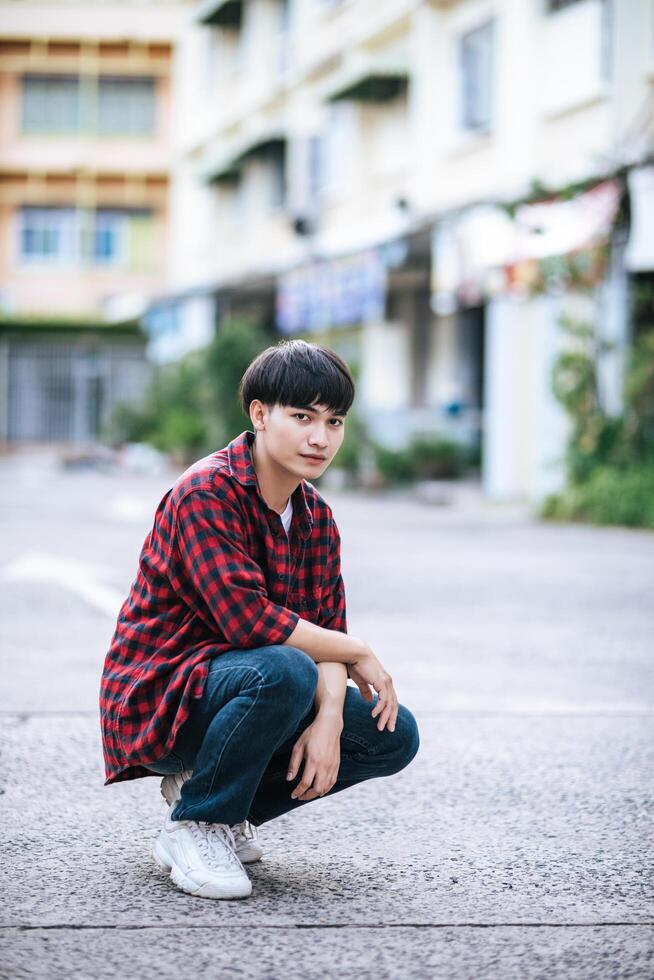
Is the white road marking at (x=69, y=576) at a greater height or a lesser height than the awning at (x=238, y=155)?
lesser

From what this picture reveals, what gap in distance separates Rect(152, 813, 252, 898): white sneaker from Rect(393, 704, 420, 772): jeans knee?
42 cm

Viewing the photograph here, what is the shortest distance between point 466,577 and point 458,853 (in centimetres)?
662

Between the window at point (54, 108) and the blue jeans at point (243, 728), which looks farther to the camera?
the window at point (54, 108)

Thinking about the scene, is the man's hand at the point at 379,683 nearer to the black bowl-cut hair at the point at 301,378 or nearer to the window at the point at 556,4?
the black bowl-cut hair at the point at 301,378

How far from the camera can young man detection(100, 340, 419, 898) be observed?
3.18 meters

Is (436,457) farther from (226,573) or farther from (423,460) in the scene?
(226,573)

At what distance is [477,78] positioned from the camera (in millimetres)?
20953

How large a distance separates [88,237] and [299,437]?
39.4 metres

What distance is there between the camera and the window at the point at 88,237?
41594 mm

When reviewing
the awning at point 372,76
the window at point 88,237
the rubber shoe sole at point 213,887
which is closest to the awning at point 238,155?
the awning at point 372,76

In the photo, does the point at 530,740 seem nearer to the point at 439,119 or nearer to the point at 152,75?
the point at 439,119

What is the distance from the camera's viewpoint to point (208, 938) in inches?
116

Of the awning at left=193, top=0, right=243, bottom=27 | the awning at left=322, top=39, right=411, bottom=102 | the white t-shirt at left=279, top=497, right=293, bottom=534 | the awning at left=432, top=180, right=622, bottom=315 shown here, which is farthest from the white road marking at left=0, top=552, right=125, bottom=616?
the awning at left=193, top=0, right=243, bottom=27

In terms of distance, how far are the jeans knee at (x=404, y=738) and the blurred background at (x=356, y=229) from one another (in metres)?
11.2
